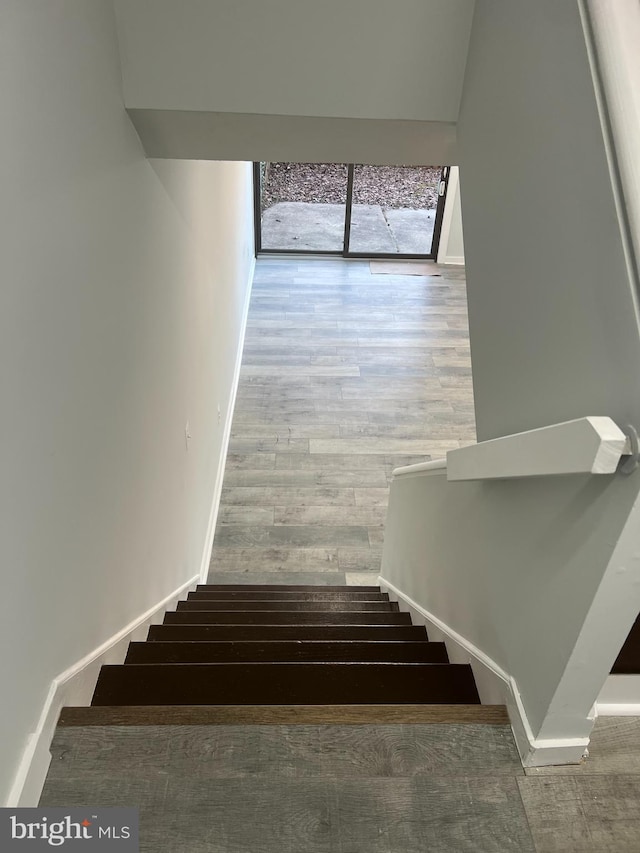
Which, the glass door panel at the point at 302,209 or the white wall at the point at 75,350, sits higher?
the white wall at the point at 75,350

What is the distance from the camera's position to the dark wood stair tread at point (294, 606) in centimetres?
270

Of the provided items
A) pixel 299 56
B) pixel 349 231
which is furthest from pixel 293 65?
pixel 349 231

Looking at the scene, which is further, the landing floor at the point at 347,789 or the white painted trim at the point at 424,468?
the white painted trim at the point at 424,468

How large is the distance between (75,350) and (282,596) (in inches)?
78.8

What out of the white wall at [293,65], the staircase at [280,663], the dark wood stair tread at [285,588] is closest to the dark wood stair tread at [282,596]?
the dark wood stair tread at [285,588]

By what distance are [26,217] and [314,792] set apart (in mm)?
1230

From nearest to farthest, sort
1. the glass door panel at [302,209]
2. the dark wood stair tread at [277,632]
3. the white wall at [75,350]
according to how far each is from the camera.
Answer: the white wall at [75,350] < the dark wood stair tread at [277,632] < the glass door panel at [302,209]

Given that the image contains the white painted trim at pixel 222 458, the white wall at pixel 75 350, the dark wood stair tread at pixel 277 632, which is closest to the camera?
the white wall at pixel 75 350

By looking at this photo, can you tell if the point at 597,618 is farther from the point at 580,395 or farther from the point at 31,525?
the point at 31,525

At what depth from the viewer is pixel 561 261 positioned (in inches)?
43.9

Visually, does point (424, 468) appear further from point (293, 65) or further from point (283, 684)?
point (293, 65)

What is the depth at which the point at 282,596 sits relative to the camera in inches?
118

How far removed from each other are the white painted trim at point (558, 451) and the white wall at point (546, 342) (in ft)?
0.20

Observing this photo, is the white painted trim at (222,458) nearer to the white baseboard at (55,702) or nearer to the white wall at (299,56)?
the white baseboard at (55,702)
